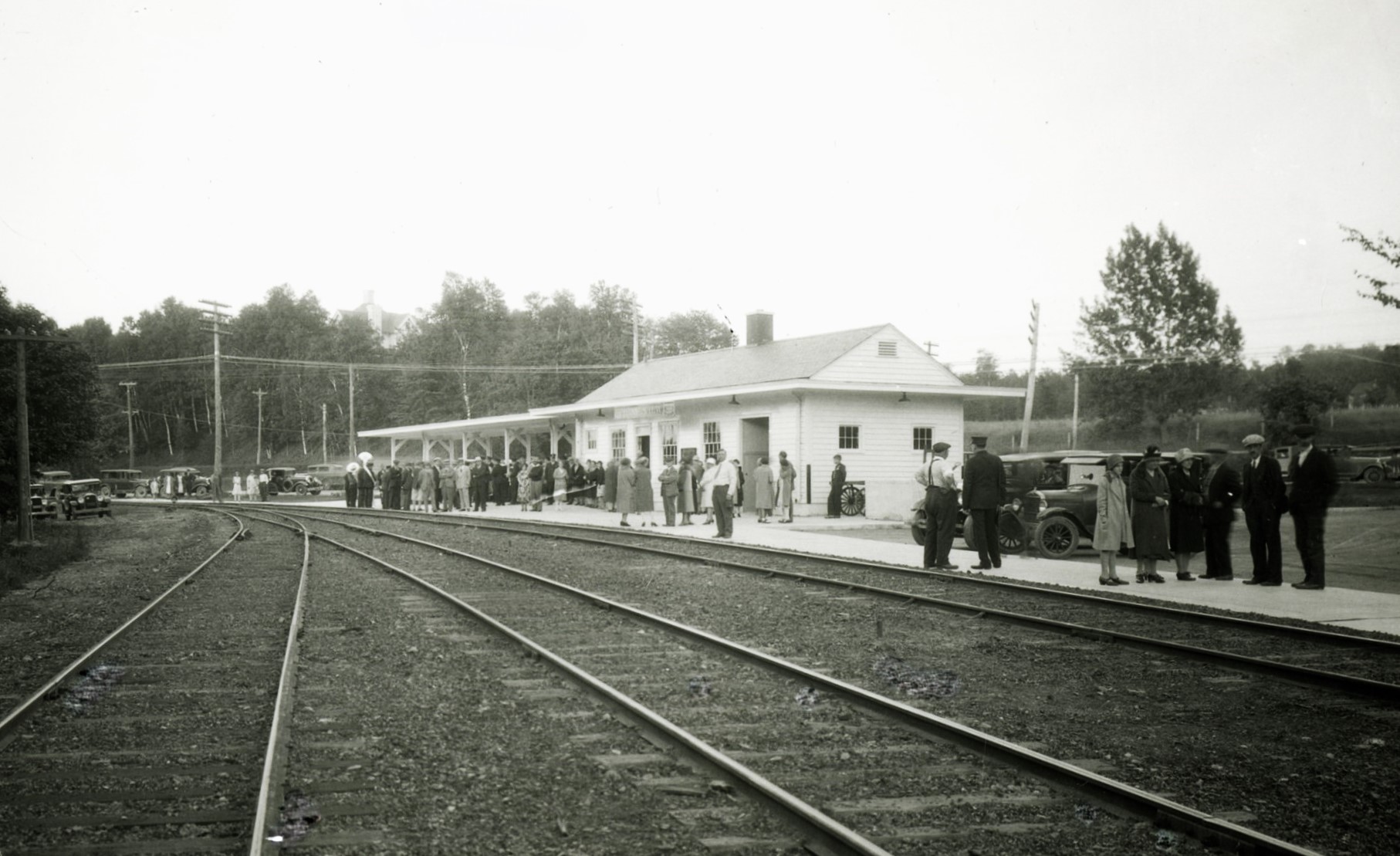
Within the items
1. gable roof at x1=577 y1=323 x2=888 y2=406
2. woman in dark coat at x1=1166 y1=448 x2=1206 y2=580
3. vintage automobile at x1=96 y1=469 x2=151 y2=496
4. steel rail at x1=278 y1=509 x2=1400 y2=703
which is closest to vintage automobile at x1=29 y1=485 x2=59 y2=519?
gable roof at x1=577 y1=323 x2=888 y2=406

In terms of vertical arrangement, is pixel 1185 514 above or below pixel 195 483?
below

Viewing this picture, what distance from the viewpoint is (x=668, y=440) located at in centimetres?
3291

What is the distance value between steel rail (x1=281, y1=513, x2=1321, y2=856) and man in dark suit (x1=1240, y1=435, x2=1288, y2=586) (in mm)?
6995

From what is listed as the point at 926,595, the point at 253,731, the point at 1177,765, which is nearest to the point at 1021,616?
the point at 926,595

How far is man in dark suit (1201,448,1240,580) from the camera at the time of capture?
12.7 meters

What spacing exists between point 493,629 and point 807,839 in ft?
18.7

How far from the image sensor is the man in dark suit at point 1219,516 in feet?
41.5

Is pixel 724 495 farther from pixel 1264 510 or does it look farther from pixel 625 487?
pixel 1264 510

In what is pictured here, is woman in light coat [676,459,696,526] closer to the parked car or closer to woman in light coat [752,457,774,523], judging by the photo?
woman in light coat [752,457,774,523]

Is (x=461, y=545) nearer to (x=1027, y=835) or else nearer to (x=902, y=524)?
(x=902, y=524)

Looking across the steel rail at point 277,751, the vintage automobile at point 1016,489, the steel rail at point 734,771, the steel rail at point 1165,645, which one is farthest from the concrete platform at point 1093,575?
the steel rail at point 277,751

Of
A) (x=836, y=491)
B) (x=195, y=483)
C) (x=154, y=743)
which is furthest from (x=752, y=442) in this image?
(x=195, y=483)

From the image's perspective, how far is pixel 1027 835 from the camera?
4285mm

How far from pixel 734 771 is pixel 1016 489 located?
43.6 ft
